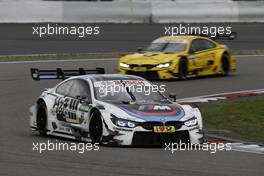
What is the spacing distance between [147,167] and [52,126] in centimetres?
398

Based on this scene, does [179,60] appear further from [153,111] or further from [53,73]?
[153,111]

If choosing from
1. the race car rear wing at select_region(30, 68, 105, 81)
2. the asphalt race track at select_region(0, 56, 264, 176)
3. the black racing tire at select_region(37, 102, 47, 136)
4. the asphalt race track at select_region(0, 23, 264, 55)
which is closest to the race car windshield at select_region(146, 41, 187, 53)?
the asphalt race track at select_region(0, 23, 264, 55)

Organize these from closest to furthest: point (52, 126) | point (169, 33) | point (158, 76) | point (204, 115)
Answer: point (52, 126) → point (204, 115) → point (158, 76) → point (169, 33)

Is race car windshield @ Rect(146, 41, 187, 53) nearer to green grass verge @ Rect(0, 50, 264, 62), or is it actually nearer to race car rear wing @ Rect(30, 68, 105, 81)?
green grass verge @ Rect(0, 50, 264, 62)

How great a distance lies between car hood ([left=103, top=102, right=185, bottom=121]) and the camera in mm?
13664

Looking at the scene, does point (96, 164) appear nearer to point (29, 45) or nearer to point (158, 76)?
point (158, 76)

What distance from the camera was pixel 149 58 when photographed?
25312 millimetres

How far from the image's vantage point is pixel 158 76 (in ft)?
82.3

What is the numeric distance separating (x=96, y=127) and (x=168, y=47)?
12.6 meters

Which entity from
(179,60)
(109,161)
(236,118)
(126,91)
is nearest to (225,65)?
(179,60)

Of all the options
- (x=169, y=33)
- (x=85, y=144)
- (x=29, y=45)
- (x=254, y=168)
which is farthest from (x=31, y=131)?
(x=169, y=33)

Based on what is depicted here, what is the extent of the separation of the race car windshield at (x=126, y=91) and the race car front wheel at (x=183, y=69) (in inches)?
Answer: 416

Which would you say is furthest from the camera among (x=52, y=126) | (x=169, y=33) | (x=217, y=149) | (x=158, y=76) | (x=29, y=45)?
(x=169, y=33)

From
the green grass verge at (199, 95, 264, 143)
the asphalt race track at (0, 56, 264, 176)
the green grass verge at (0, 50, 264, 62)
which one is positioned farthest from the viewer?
the green grass verge at (0, 50, 264, 62)
